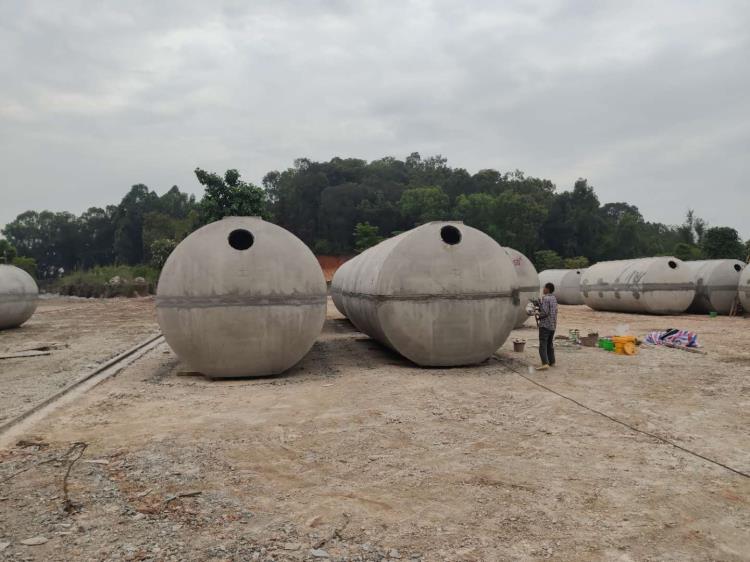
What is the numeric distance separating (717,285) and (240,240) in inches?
689

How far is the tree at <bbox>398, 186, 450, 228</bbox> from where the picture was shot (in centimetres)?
4900

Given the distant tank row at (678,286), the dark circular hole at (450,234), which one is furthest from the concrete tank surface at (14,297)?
the distant tank row at (678,286)

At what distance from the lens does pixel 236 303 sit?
8539mm

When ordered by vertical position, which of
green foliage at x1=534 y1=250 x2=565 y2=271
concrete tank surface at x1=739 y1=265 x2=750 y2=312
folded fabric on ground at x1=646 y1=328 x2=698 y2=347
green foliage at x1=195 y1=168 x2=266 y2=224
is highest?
green foliage at x1=195 y1=168 x2=266 y2=224

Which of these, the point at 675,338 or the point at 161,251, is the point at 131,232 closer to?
the point at 161,251

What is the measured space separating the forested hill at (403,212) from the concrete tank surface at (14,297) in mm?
17466

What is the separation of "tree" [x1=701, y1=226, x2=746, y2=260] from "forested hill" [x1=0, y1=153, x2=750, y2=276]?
2.94ft

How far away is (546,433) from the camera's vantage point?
584 centimetres

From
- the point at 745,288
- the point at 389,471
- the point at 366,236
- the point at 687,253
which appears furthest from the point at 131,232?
the point at 389,471

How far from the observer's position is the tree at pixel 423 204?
49.0 metres

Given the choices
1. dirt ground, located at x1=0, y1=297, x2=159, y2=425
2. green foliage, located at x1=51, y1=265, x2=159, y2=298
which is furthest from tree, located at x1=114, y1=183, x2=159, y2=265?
dirt ground, located at x1=0, y1=297, x2=159, y2=425

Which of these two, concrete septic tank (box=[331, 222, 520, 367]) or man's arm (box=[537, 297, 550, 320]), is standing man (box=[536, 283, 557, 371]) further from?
concrete septic tank (box=[331, 222, 520, 367])

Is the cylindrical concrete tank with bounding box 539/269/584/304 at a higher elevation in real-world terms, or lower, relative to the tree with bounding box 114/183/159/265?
lower

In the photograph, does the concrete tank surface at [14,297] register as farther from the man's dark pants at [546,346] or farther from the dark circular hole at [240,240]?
the man's dark pants at [546,346]
